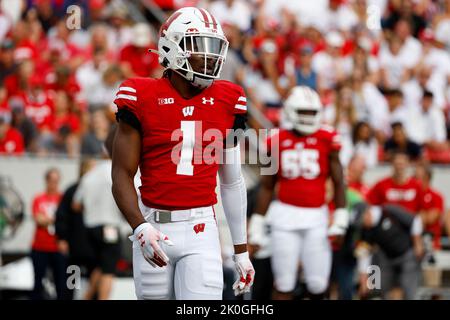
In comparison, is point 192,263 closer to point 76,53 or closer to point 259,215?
point 259,215

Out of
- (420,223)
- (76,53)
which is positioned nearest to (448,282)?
(420,223)

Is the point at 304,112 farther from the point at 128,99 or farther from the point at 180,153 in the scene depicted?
the point at 128,99

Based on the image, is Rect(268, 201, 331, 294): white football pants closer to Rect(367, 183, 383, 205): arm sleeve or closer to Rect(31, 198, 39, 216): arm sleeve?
Rect(367, 183, 383, 205): arm sleeve

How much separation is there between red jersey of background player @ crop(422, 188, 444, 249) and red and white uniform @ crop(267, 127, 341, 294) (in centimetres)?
289

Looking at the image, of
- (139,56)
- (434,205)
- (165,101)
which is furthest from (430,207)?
(165,101)

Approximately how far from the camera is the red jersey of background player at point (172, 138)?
5.97 m

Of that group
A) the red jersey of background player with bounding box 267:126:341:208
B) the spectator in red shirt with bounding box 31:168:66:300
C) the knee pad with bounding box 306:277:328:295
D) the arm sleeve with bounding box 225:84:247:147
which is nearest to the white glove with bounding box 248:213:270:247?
the red jersey of background player with bounding box 267:126:341:208

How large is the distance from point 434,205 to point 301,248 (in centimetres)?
314

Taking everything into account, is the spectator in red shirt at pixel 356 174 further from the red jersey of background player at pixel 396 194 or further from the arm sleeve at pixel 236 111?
the arm sleeve at pixel 236 111

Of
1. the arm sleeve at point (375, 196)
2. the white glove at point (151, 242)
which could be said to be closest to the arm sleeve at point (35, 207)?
the arm sleeve at point (375, 196)

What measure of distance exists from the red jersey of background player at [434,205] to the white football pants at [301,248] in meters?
2.93

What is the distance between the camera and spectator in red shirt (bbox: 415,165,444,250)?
1278 cm

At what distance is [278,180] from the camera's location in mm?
10273
